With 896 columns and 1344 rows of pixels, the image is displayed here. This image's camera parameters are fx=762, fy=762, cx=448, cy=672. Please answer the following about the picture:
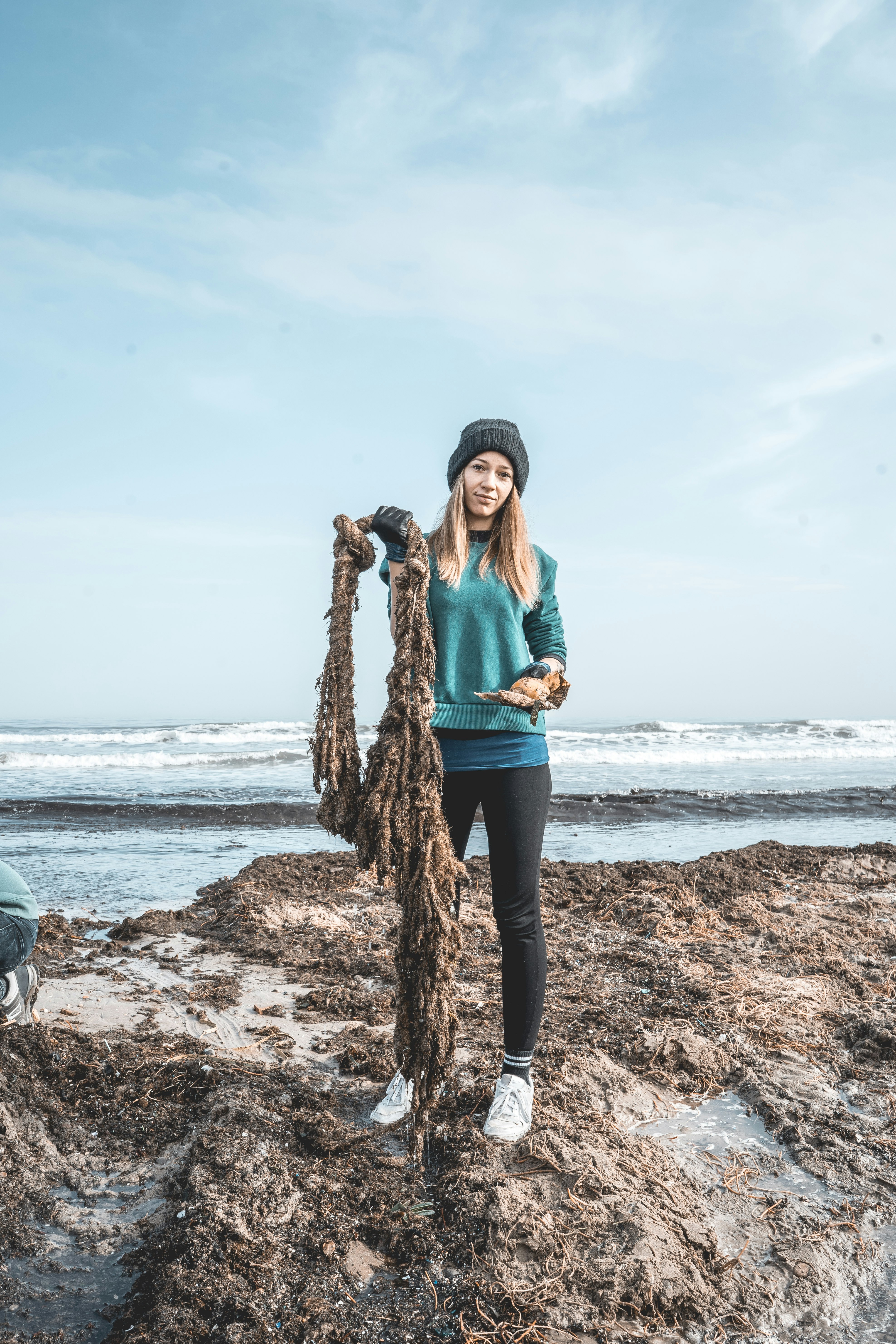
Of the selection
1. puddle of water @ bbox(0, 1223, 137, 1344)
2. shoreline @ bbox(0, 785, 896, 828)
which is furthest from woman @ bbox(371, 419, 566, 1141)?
shoreline @ bbox(0, 785, 896, 828)

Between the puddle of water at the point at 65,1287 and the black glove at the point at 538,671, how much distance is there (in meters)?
1.87

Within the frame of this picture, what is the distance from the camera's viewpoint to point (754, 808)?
11555 millimetres

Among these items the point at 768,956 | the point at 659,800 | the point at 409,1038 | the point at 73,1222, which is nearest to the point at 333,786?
the point at 409,1038

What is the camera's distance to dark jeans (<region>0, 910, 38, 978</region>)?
9.58ft

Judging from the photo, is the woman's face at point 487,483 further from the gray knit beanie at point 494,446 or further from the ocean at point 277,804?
the ocean at point 277,804

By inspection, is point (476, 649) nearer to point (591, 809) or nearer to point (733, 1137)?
point (733, 1137)

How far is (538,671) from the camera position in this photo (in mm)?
2381

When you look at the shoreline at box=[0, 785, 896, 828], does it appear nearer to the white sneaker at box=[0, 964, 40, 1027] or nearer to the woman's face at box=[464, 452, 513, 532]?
the white sneaker at box=[0, 964, 40, 1027]

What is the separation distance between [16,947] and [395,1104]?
1.61 meters

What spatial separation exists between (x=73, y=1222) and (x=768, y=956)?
3731 mm

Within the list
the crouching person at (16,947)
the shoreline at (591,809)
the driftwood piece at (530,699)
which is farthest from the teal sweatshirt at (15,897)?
the shoreline at (591,809)

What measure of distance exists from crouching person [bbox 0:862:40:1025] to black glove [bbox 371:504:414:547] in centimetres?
204

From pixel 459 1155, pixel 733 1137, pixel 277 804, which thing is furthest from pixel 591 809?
pixel 459 1155

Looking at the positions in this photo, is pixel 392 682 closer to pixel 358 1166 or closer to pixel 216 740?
pixel 358 1166
